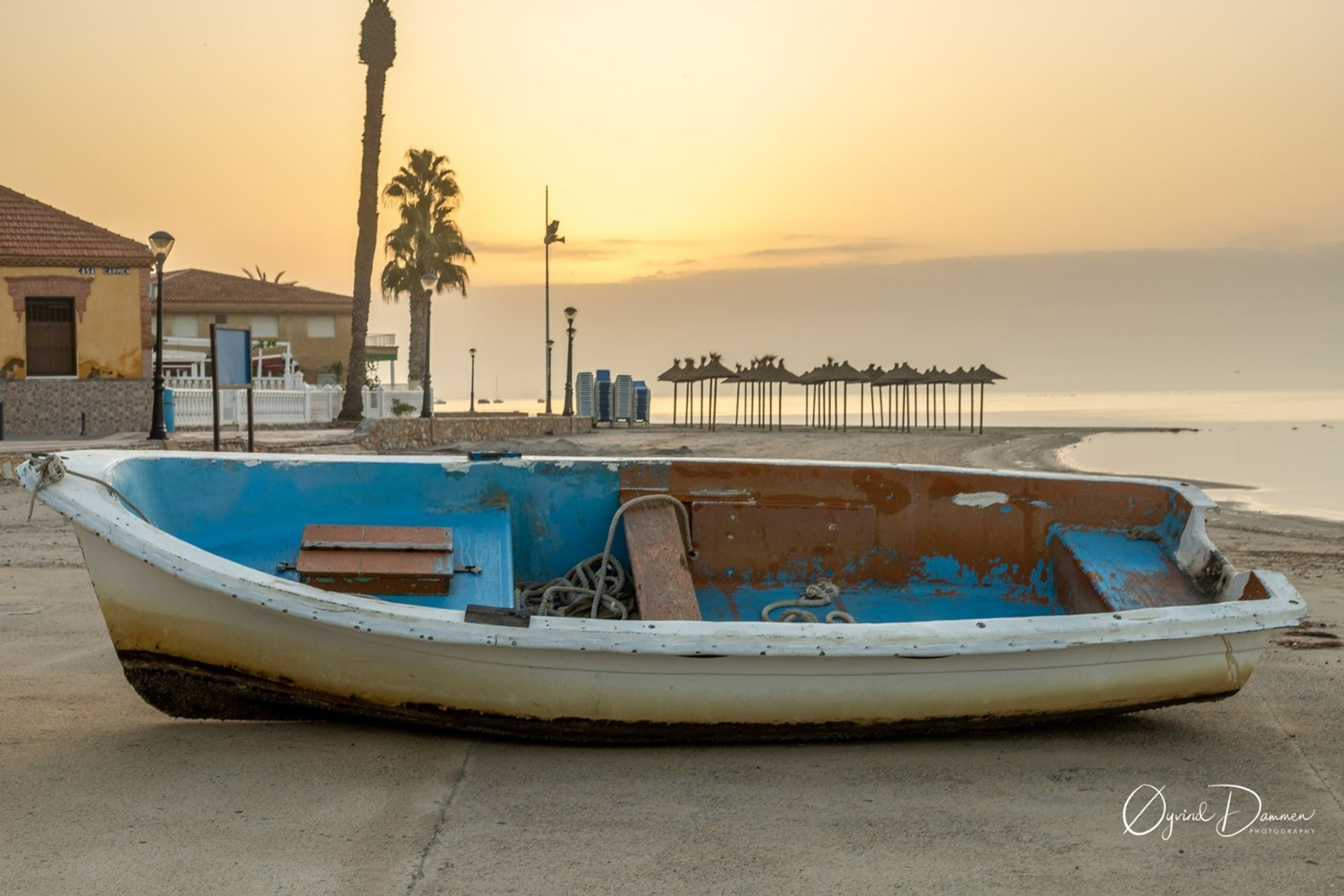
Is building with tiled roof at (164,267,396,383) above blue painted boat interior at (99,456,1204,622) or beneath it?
above

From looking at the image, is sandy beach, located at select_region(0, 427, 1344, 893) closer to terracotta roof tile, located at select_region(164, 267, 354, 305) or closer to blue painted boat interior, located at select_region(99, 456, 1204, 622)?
blue painted boat interior, located at select_region(99, 456, 1204, 622)

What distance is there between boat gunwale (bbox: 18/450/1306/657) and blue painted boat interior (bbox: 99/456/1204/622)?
2.93 ft

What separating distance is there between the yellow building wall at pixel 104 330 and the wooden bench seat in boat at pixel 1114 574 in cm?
2146

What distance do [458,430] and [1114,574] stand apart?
2610 centimetres

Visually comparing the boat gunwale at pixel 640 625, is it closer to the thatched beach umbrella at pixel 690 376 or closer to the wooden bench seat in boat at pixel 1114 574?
the wooden bench seat in boat at pixel 1114 574

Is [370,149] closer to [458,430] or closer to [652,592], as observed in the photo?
[458,430]

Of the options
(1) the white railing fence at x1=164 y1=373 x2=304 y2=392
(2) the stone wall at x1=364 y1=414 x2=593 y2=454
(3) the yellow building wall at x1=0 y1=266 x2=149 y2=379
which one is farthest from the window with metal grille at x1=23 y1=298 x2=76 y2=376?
(2) the stone wall at x1=364 y1=414 x2=593 y2=454

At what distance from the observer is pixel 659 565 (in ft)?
17.7

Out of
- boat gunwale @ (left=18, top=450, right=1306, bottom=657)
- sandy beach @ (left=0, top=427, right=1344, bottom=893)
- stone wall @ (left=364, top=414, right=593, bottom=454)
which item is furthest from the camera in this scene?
stone wall @ (left=364, top=414, right=593, bottom=454)

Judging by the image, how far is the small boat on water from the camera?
409 centimetres

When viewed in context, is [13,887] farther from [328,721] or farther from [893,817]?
[893,817]

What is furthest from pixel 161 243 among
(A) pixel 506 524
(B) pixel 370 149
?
(A) pixel 506 524

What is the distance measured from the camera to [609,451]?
81.6 feet

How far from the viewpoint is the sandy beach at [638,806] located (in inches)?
128
